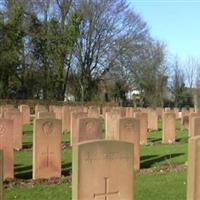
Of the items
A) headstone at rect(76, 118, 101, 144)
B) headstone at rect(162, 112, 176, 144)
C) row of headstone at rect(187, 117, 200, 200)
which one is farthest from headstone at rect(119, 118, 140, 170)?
headstone at rect(162, 112, 176, 144)

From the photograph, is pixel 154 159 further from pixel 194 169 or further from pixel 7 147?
pixel 194 169

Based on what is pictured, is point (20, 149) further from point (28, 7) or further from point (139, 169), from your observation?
point (28, 7)

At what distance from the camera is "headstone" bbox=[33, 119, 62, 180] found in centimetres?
1248

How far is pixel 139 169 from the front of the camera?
546 inches

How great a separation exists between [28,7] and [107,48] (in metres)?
9.14

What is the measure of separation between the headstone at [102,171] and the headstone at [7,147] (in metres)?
4.90

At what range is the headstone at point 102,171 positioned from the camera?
7.28 m

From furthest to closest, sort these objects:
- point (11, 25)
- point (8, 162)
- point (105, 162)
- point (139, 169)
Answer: point (11, 25) → point (139, 169) → point (8, 162) → point (105, 162)

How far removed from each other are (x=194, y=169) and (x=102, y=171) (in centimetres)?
132

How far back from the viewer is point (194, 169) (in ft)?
25.5

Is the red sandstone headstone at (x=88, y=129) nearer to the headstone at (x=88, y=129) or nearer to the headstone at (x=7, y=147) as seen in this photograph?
the headstone at (x=88, y=129)

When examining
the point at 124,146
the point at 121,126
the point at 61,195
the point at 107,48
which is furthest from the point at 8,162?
the point at 107,48

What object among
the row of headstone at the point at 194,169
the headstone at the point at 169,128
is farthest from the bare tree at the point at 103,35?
the row of headstone at the point at 194,169

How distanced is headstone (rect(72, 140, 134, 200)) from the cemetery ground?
240 centimetres
